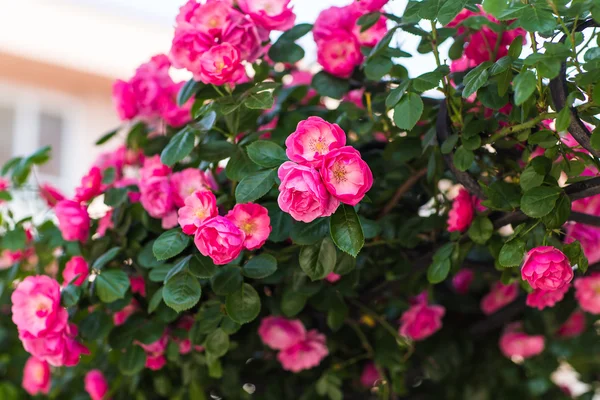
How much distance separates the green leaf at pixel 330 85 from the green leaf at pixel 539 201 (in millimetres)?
321

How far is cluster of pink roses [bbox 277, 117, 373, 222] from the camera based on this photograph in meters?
0.56

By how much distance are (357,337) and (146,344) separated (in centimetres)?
34

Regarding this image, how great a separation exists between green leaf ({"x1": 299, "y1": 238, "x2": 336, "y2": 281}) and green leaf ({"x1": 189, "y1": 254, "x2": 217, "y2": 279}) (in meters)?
0.09

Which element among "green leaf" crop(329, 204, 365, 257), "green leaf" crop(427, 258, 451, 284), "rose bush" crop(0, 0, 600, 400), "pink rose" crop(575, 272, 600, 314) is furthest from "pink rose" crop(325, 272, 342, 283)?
"pink rose" crop(575, 272, 600, 314)

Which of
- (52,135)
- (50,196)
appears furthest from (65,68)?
(50,196)

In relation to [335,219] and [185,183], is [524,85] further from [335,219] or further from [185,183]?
[185,183]

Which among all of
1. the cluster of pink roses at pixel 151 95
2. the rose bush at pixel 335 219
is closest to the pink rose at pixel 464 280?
the rose bush at pixel 335 219

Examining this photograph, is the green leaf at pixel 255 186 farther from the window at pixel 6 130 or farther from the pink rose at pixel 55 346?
the window at pixel 6 130

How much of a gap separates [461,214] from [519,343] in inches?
15.4

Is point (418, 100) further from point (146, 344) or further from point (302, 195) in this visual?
point (146, 344)

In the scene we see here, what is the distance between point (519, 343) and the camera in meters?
1.07

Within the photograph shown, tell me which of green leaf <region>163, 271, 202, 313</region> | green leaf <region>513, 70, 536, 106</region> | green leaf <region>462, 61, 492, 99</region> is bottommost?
green leaf <region>163, 271, 202, 313</region>

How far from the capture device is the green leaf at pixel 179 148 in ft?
2.40

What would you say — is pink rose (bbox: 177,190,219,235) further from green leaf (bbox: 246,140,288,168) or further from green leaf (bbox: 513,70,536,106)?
green leaf (bbox: 513,70,536,106)
